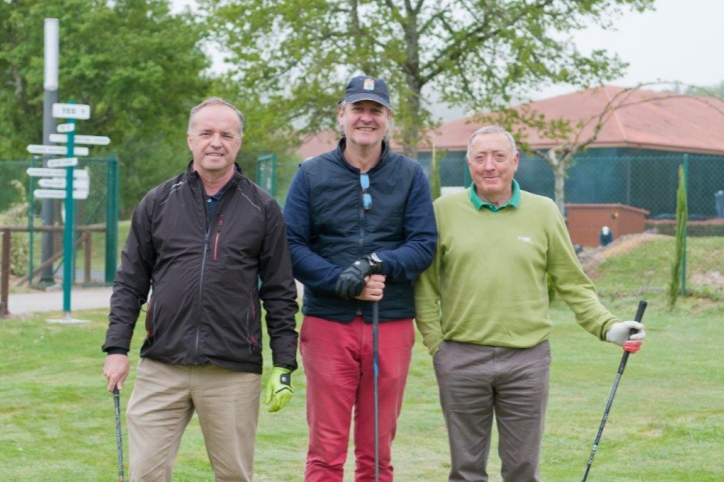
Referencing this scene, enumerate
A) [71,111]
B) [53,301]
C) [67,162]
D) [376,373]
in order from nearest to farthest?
Result: 1. [376,373]
2. [71,111]
3. [67,162]
4. [53,301]

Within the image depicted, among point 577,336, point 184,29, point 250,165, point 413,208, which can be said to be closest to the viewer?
point 413,208

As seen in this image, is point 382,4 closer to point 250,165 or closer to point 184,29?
point 184,29

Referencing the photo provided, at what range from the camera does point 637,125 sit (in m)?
37.9

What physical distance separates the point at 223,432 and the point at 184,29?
28.7 m

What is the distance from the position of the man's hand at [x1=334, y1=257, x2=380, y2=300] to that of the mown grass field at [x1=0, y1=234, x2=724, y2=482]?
2.24m

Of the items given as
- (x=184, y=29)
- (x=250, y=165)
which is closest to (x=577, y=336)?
(x=184, y=29)

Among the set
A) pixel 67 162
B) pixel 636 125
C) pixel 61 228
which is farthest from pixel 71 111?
pixel 636 125

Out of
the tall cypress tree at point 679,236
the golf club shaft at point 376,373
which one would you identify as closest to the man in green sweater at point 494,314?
the golf club shaft at point 376,373

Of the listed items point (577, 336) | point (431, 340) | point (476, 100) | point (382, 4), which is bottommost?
point (577, 336)

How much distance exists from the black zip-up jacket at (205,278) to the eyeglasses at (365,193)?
1.18 feet

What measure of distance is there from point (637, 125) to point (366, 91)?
34585mm

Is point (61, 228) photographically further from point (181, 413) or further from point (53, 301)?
point (181, 413)

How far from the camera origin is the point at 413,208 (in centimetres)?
472

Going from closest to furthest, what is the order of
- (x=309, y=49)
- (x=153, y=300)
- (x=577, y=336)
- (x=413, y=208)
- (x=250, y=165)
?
(x=153, y=300), (x=413, y=208), (x=577, y=336), (x=309, y=49), (x=250, y=165)
